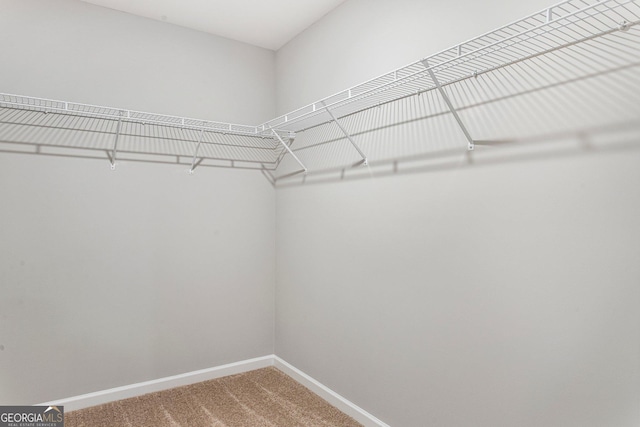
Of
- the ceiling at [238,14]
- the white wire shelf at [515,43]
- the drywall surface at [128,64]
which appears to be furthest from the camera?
the ceiling at [238,14]

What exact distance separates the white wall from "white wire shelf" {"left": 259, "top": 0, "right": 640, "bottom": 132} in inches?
4.0

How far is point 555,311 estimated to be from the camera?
1339mm

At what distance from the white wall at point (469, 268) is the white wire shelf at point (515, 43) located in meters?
0.10

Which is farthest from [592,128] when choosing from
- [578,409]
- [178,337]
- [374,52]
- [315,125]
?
[178,337]

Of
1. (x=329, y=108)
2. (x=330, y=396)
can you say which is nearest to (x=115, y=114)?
(x=329, y=108)

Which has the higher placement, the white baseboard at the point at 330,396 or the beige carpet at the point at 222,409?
the white baseboard at the point at 330,396

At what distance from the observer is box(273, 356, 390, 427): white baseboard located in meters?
2.12

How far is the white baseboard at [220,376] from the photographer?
223 cm

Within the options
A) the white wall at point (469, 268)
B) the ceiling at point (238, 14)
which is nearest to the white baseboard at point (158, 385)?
the white wall at point (469, 268)

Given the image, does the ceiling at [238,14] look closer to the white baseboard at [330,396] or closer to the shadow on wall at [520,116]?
the shadow on wall at [520,116]

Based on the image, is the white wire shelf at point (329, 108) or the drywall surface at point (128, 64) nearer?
the white wire shelf at point (329, 108)

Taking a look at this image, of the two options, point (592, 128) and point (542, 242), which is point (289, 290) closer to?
point (542, 242)

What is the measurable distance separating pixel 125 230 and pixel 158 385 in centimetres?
103

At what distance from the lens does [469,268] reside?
5.34ft
